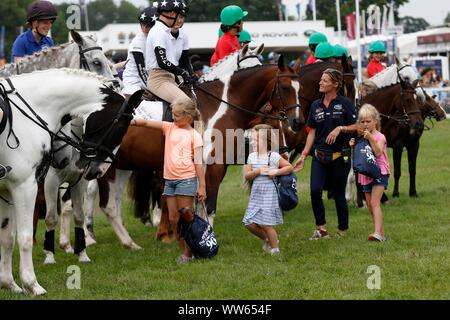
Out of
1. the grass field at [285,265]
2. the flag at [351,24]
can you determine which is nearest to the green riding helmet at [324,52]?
the grass field at [285,265]

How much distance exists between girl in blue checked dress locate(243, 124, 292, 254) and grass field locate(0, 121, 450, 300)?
1.05ft

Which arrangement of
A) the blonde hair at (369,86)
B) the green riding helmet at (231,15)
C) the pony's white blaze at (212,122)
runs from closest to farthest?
the pony's white blaze at (212,122) < the green riding helmet at (231,15) < the blonde hair at (369,86)

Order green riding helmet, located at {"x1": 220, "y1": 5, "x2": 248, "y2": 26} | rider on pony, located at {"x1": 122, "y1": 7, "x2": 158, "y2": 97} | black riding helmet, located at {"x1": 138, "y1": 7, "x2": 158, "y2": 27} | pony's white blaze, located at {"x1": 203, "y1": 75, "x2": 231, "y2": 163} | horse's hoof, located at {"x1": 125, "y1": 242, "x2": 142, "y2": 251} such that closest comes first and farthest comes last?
pony's white blaze, located at {"x1": 203, "y1": 75, "x2": 231, "y2": 163} → horse's hoof, located at {"x1": 125, "y1": 242, "x2": 142, "y2": 251} → rider on pony, located at {"x1": 122, "y1": 7, "x2": 158, "y2": 97} → black riding helmet, located at {"x1": 138, "y1": 7, "x2": 158, "y2": 27} → green riding helmet, located at {"x1": 220, "y1": 5, "x2": 248, "y2": 26}

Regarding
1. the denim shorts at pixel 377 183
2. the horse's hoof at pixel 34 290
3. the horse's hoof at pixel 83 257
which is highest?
the denim shorts at pixel 377 183

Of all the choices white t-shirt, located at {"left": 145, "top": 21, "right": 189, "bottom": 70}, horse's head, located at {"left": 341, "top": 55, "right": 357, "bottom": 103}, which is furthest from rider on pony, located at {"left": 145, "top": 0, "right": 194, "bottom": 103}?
horse's head, located at {"left": 341, "top": 55, "right": 357, "bottom": 103}

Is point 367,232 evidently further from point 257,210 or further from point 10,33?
point 10,33

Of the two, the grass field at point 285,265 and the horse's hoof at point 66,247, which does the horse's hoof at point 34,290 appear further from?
the horse's hoof at point 66,247

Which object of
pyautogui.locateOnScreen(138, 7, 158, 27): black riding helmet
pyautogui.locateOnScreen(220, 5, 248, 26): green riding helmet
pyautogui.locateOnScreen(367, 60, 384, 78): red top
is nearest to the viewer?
pyautogui.locateOnScreen(138, 7, 158, 27): black riding helmet

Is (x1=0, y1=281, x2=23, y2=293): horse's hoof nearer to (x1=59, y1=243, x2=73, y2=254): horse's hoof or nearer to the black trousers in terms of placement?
(x1=59, y1=243, x2=73, y2=254): horse's hoof

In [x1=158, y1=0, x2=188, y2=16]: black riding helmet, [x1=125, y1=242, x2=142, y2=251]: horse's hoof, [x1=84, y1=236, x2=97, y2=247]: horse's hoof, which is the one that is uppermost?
[x1=158, y1=0, x2=188, y2=16]: black riding helmet

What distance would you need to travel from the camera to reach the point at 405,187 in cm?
1584

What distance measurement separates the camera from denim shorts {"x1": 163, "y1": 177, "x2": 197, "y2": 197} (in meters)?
8.77

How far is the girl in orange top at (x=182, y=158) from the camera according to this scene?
870 centimetres

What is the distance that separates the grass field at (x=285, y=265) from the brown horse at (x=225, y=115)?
1049mm
